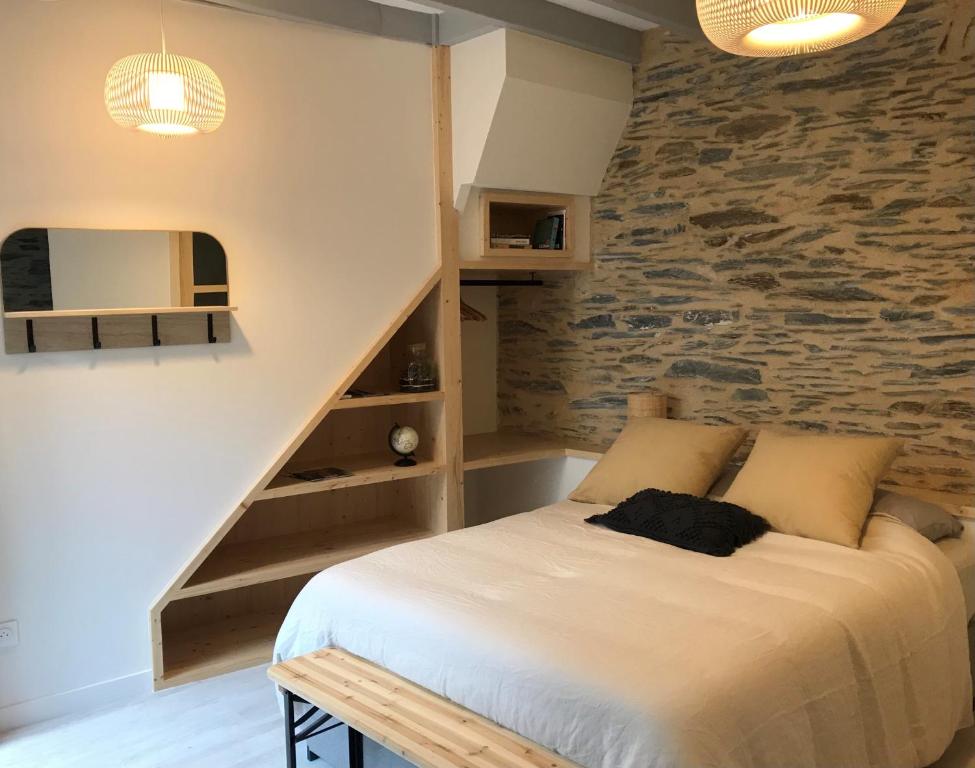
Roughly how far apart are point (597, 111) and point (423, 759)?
3.18 meters

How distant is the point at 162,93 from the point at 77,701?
2.21m

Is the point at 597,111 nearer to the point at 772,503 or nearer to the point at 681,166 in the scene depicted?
the point at 681,166

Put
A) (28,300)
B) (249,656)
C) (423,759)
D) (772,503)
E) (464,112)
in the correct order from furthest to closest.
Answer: (464,112) < (249,656) < (772,503) < (28,300) < (423,759)

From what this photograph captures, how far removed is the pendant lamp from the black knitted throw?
2.08 meters

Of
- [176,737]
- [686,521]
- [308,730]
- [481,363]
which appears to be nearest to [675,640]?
[686,521]

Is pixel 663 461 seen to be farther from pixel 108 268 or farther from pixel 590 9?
pixel 108 268

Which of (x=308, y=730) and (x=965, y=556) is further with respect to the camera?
(x=965, y=556)

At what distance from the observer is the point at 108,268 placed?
10.2 feet

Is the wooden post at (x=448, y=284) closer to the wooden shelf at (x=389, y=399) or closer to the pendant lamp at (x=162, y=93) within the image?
the wooden shelf at (x=389, y=399)

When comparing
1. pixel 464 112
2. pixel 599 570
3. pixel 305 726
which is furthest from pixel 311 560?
pixel 464 112

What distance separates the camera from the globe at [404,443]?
13.2 feet

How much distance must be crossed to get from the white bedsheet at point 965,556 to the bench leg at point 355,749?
6.98 feet

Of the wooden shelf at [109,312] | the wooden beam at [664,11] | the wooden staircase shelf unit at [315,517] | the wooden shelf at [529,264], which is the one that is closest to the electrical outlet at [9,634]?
the wooden staircase shelf unit at [315,517]

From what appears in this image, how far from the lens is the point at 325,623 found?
2740 mm
